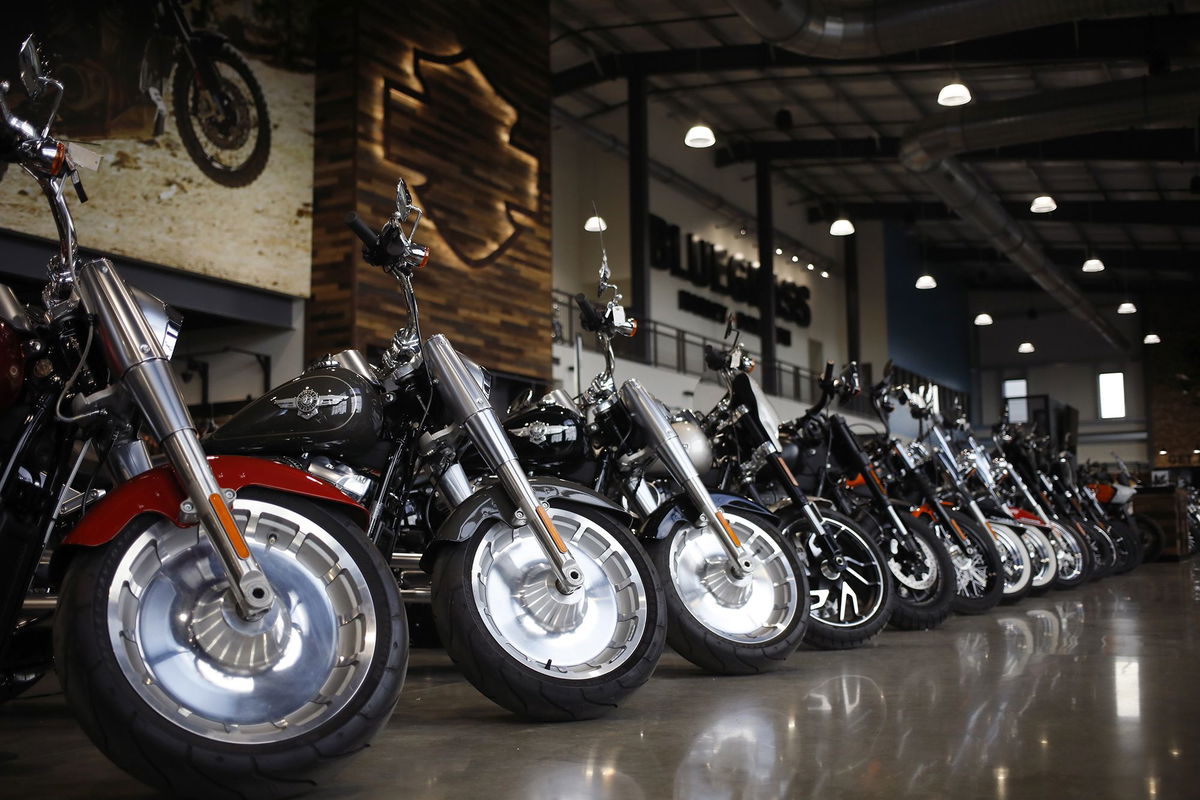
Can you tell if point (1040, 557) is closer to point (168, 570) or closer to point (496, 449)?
point (496, 449)

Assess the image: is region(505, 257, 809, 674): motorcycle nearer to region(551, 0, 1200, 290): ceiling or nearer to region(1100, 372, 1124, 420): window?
region(551, 0, 1200, 290): ceiling

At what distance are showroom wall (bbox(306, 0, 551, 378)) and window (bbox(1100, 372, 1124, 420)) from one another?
90.2ft

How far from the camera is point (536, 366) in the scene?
11.5 m

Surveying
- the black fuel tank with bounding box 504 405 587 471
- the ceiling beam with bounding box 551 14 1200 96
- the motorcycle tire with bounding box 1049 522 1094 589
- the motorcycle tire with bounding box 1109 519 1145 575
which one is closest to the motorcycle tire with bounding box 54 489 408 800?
the black fuel tank with bounding box 504 405 587 471

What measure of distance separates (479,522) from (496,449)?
0.74 feet

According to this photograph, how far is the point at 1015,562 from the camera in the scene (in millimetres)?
7293

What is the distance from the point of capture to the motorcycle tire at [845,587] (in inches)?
189

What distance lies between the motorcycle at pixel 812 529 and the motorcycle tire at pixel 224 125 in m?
5.62

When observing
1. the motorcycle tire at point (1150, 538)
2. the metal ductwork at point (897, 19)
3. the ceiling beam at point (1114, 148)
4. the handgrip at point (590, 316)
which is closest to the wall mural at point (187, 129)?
the metal ductwork at point (897, 19)

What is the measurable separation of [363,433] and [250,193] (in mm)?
6878

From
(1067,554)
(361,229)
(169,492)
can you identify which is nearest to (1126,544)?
(1067,554)

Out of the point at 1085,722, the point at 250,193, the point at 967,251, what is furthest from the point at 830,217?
the point at 1085,722

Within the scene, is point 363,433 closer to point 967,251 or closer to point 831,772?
point 831,772

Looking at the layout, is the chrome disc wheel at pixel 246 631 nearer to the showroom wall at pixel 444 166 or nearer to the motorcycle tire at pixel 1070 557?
the showroom wall at pixel 444 166
